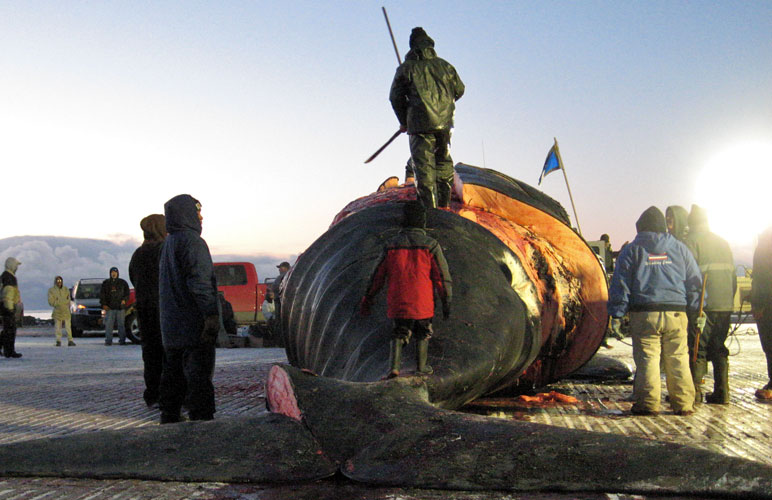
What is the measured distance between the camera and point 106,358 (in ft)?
41.0

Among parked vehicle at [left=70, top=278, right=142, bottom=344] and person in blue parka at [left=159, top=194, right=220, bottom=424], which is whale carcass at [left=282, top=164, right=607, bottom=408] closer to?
person in blue parka at [left=159, top=194, right=220, bottom=424]

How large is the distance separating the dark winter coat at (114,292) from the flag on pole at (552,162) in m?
10.3

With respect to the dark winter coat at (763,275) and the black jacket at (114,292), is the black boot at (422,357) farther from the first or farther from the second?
the black jacket at (114,292)

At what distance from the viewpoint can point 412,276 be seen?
3.78 meters

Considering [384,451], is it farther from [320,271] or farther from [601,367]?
[601,367]

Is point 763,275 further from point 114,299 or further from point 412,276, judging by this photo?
point 114,299

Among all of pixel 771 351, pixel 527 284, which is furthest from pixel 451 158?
pixel 771 351

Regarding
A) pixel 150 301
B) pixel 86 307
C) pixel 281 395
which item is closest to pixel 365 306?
pixel 281 395

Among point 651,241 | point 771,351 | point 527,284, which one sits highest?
point 651,241

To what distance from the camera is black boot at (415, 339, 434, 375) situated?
136 inches

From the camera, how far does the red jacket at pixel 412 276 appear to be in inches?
146

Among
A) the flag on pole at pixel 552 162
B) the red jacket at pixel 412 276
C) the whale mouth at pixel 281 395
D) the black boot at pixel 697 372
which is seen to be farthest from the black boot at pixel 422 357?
the flag on pole at pixel 552 162

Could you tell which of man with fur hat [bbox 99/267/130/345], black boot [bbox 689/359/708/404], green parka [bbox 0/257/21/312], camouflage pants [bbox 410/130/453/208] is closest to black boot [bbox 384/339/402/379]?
camouflage pants [bbox 410/130/453/208]

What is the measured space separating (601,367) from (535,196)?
2.20 meters
